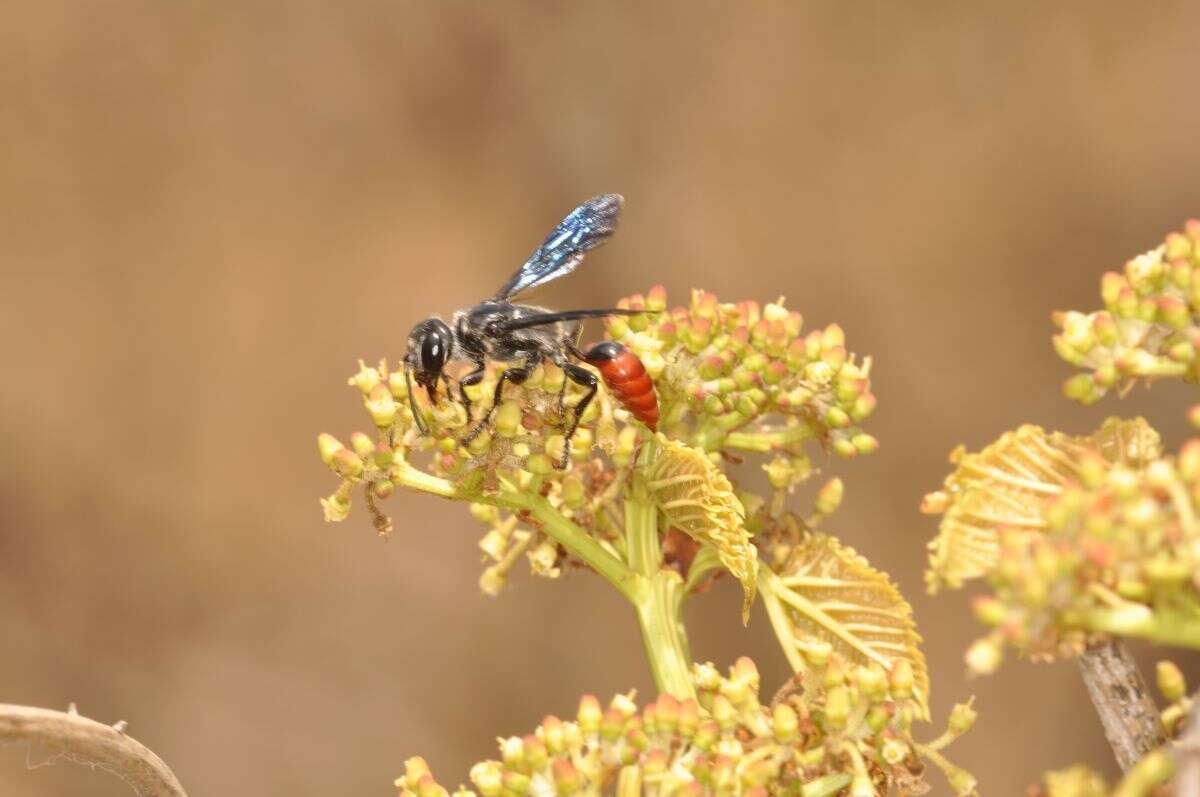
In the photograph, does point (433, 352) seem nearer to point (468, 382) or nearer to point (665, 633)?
point (468, 382)

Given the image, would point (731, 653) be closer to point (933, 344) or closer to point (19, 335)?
point (933, 344)

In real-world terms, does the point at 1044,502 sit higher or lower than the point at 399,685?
lower

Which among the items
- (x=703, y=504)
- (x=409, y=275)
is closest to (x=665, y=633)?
(x=703, y=504)

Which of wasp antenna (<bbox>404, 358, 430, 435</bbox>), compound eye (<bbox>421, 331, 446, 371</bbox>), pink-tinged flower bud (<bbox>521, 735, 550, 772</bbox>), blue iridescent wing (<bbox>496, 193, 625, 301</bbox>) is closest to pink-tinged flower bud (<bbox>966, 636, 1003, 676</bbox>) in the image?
pink-tinged flower bud (<bbox>521, 735, 550, 772</bbox>)

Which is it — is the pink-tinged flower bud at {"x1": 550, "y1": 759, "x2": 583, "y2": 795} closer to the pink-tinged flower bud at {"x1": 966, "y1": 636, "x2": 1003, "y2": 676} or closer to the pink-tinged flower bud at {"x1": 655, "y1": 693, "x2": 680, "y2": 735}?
the pink-tinged flower bud at {"x1": 655, "y1": 693, "x2": 680, "y2": 735}

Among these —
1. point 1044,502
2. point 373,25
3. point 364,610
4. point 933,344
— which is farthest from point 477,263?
point 1044,502

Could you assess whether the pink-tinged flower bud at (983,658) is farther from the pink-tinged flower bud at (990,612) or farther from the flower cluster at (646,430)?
the flower cluster at (646,430)
